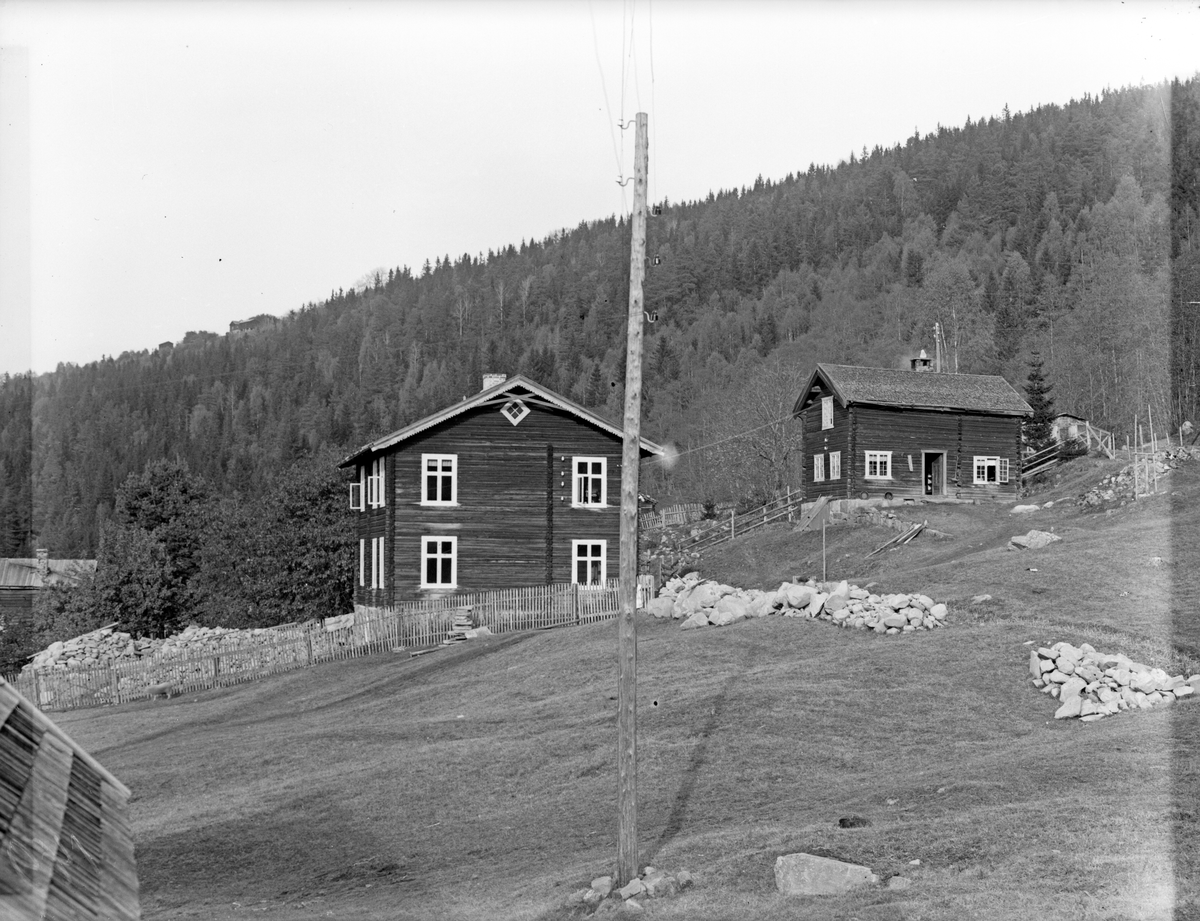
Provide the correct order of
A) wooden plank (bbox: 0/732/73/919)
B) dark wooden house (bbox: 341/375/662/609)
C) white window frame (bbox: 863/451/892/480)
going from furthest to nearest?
white window frame (bbox: 863/451/892/480) < dark wooden house (bbox: 341/375/662/609) < wooden plank (bbox: 0/732/73/919)

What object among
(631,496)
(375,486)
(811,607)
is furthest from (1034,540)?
(631,496)

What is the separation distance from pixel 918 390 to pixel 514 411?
26.4 m

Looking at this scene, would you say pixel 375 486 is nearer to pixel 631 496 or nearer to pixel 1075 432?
pixel 631 496

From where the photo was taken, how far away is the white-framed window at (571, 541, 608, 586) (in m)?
46.1

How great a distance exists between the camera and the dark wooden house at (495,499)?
45.3 metres

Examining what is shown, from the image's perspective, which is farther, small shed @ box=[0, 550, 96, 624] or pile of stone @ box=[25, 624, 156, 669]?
small shed @ box=[0, 550, 96, 624]

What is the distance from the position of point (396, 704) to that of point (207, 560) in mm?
41286

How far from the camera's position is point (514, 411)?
45750mm

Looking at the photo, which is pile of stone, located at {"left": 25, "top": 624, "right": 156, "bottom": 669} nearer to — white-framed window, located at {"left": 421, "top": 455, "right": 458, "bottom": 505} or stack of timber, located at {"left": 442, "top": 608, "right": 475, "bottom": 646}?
white-framed window, located at {"left": 421, "top": 455, "right": 458, "bottom": 505}

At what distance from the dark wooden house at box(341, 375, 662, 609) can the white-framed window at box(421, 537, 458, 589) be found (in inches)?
1.5

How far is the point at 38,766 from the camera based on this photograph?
7855 mm

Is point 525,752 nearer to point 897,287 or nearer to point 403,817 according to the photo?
point 403,817

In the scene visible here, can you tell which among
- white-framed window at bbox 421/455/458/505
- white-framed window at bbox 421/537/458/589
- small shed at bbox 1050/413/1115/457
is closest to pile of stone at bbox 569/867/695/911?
white-framed window at bbox 421/537/458/589

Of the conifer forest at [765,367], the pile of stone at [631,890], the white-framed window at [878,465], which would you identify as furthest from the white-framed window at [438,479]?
the pile of stone at [631,890]
